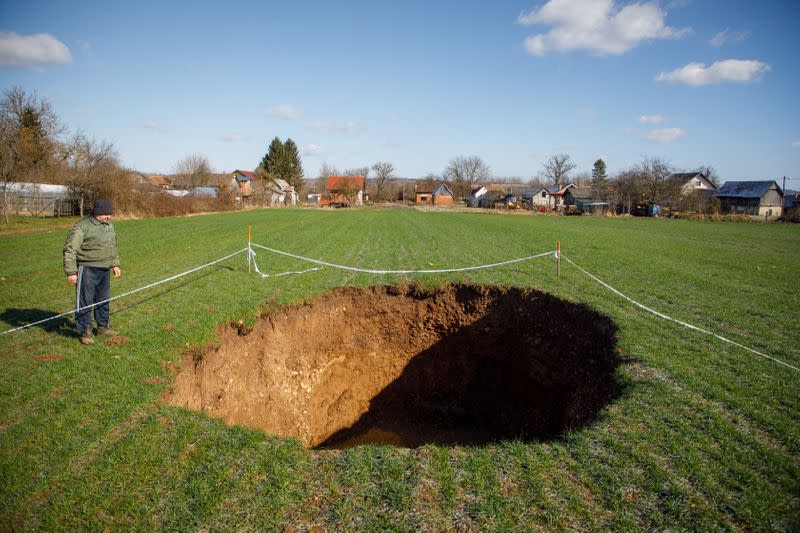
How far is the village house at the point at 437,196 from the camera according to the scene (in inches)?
3250

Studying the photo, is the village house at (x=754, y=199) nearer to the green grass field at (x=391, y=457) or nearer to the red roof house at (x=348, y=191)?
the green grass field at (x=391, y=457)

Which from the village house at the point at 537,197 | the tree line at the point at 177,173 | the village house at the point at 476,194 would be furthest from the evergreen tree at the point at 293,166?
the village house at the point at 537,197

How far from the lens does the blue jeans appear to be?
6293 mm

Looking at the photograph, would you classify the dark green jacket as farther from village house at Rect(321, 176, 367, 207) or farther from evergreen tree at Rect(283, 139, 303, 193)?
evergreen tree at Rect(283, 139, 303, 193)

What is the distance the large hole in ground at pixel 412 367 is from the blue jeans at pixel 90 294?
1.83 metres

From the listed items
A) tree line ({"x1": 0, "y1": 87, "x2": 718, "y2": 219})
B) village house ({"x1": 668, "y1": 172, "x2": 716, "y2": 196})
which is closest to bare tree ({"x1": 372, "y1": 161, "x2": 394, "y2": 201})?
tree line ({"x1": 0, "y1": 87, "x2": 718, "y2": 219})

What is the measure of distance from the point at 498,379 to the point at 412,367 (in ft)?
6.91

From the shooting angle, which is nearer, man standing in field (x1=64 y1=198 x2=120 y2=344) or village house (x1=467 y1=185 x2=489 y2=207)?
man standing in field (x1=64 y1=198 x2=120 y2=344)

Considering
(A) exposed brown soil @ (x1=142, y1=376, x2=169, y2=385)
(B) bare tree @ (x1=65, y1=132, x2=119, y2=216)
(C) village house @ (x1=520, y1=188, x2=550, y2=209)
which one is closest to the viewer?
(A) exposed brown soil @ (x1=142, y1=376, x2=169, y2=385)

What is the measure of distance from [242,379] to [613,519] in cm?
580

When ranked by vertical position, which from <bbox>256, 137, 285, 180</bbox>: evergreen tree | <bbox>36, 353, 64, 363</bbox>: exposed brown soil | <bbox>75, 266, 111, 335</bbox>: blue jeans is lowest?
<bbox>36, 353, 64, 363</bbox>: exposed brown soil

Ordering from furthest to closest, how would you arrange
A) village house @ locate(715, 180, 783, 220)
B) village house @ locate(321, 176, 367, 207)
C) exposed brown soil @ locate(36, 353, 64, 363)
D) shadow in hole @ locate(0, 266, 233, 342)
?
village house @ locate(321, 176, 367, 207)
village house @ locate(715, 180, 783, 220)
shadow in hole @ locate(0, 266, 233, 342)
exposed brown soil @ locate(36, 353, 64, 363)

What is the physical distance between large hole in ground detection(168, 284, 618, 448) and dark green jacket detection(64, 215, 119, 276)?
2.19 m

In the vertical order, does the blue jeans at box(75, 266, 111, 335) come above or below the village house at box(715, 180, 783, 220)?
below
